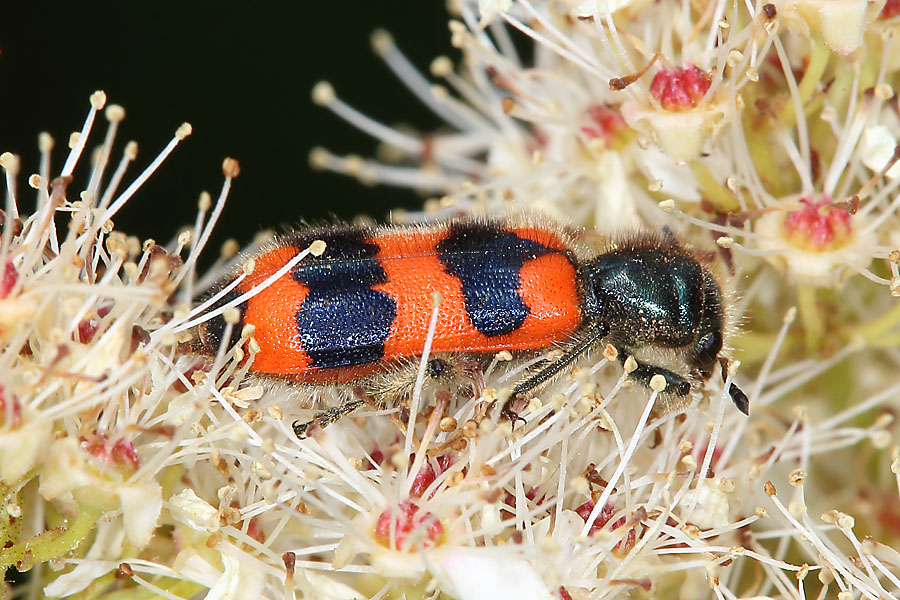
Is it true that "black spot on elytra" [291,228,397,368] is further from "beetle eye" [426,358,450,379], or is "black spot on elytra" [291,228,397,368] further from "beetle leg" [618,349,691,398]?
"beetle leg" [618,349,691,398]

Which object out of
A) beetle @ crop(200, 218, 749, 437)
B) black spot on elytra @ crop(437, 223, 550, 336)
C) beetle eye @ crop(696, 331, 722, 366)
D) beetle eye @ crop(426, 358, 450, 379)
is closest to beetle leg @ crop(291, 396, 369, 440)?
beetle @ crop(200, 218, 749, 437)

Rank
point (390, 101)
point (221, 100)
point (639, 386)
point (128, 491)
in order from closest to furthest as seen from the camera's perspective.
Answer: point (128, 491) < point (639, 386) < point (221, 100) < point (390, 101)

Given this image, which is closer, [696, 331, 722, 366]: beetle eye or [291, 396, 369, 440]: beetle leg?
[291, 396, 369, 440]: beetle leg

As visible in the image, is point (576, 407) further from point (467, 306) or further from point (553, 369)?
point (467, 306)

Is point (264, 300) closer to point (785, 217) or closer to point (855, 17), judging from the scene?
point (785, 217)

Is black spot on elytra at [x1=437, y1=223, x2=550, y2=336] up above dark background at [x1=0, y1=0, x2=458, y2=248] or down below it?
below

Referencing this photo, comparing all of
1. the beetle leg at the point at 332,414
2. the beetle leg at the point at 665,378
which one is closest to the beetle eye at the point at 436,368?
the beetle leg at the point at 332,414

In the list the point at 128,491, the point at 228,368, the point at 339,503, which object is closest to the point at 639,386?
the point at 339,503
